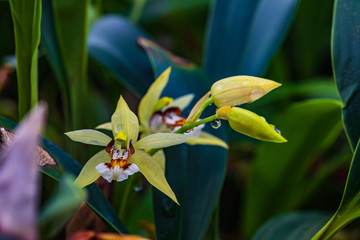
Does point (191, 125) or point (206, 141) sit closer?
point (191, 125)

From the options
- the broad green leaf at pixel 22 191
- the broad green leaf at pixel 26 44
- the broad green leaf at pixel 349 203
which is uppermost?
the broad green leaf at pixel 26 44

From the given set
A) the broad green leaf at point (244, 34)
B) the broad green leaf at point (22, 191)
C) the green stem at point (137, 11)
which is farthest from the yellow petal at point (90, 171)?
the green stem at point (137, 11)

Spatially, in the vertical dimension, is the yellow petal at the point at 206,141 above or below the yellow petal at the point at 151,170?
above

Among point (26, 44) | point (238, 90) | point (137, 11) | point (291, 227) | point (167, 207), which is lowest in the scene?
point (291, 227)

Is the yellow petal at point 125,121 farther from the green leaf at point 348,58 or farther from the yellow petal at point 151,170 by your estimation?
the green leaf at point 348,58

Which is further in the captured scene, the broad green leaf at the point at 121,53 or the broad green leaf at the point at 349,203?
the broad green leaf at the point at 121,53

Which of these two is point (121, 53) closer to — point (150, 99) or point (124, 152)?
point (150, 99)

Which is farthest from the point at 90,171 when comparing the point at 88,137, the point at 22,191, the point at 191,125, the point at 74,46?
the point at 74,46
